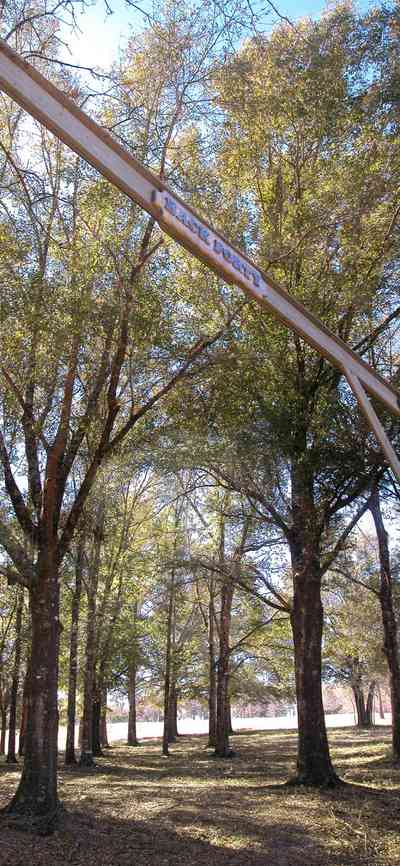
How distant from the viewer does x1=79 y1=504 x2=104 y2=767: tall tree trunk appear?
20641 mm

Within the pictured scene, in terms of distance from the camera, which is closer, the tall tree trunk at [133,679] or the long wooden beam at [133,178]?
the long wooden beam at [133,178]

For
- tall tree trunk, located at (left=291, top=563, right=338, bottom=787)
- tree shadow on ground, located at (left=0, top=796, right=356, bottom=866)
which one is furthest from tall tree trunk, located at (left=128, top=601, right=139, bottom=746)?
tree shadow on ground, located at (left=0, top=796, right=356, bottom=866)

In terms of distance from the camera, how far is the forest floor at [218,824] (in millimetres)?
7918

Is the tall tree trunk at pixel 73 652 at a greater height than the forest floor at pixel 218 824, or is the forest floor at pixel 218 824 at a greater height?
the tall tree trunk at pixel 73 652

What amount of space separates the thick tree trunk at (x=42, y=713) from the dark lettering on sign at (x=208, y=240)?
19.4 feet

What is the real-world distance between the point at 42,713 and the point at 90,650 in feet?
39.9

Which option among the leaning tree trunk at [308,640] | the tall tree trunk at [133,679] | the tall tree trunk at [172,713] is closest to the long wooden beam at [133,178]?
the leaning tree trunk at [308,640]

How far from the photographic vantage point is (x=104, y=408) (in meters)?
11.7

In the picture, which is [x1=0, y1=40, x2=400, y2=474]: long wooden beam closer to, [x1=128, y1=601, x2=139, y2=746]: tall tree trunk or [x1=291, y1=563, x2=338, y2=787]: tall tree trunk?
[x1=291, y1=563, x2=338, y2=787]: tall tree trunk

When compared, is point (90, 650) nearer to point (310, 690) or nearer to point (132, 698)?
point (132, 698)

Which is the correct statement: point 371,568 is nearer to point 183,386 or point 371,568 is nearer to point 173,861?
point 183,386

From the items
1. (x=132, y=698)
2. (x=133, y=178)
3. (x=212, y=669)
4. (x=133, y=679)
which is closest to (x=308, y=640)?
(x=133, y=178)

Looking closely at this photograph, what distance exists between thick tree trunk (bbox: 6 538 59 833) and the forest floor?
12.2 inches

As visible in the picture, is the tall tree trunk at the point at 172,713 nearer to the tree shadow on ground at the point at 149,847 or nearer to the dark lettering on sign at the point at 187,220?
the tree shadow on ground at the point at 149,847
